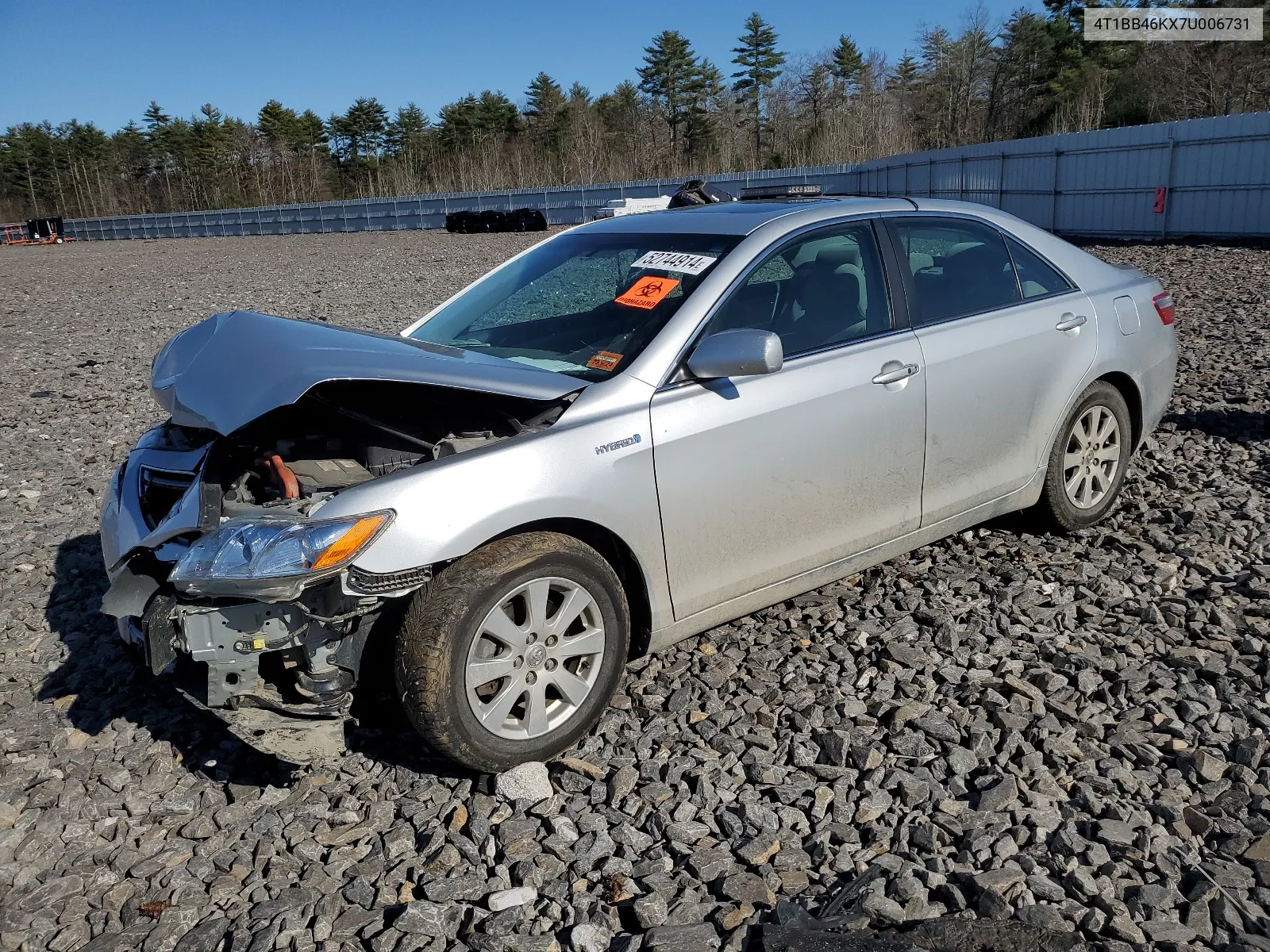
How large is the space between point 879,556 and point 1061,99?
56568mm

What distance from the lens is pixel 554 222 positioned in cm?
4516

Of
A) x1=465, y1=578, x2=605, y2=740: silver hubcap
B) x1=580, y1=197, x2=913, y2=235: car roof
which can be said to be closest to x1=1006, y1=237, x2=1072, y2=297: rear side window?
x1=580, y1=197, x2=913, y2=235: car roof

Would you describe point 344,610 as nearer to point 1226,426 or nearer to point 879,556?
point 879,556

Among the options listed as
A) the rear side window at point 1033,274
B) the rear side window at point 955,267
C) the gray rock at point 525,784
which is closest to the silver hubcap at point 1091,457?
the rear side window at point 1033,274

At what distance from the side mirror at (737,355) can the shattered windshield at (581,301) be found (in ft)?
0.80

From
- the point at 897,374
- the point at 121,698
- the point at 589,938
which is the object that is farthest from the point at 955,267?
the point at 121,698

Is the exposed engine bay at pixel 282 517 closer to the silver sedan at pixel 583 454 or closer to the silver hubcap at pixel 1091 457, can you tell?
the silver sedan at pixel 583 454

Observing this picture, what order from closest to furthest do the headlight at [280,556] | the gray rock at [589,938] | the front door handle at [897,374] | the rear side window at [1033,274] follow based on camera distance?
the gray rock at [589,938]
the headlight at [280,556]
the front door handle at [897,374]
the rear side window at [1033,274]

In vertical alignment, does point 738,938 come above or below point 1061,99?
below

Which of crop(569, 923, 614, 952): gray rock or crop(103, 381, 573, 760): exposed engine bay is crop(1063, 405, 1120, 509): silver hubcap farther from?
crop(569, 923, 614, 952): gray rock

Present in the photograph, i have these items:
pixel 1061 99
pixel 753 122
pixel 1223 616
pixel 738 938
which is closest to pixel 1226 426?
pixel 1223 616

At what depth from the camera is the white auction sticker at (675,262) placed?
12.5ft

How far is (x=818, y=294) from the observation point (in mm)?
4043

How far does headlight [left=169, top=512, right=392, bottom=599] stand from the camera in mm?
2846
